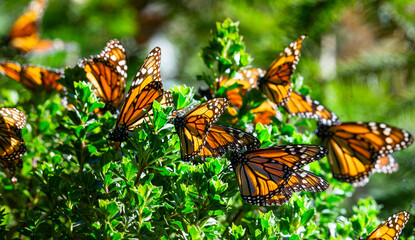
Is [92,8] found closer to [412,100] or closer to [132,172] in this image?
[412,100]

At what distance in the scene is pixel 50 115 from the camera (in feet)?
3.60

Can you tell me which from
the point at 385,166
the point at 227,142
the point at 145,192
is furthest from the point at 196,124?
the point at 385,166

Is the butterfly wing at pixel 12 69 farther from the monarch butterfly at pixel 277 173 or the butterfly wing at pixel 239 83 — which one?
the monarch butterfly at pixel 277 173

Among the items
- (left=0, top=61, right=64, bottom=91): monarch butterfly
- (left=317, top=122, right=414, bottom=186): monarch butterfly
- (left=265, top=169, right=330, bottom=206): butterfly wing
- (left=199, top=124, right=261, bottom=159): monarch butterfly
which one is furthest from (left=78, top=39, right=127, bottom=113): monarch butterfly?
(left=317, top=122, right=414, bottom=186): monarch butterfly

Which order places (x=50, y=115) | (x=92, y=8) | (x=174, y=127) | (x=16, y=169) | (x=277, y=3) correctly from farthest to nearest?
(x=92, y=8) < (x=277, y=3) < (x=50, y=115) < (x=16, y=169) < (x=174, y=127)

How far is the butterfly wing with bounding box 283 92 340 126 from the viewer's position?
1.09 m

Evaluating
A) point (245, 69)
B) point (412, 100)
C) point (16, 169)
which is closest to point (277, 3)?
point (412, 100)

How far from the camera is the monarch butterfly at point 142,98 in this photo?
0.83 meters

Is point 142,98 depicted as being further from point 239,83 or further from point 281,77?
point 281,77

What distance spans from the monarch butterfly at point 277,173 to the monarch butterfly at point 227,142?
0.06 feet

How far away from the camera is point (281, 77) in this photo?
111cm

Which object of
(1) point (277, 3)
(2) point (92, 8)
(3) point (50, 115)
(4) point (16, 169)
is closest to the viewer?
(4) point (16, 169)

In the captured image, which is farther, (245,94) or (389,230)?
(245,94)

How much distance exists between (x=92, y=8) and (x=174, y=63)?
→ 4.57 feet
